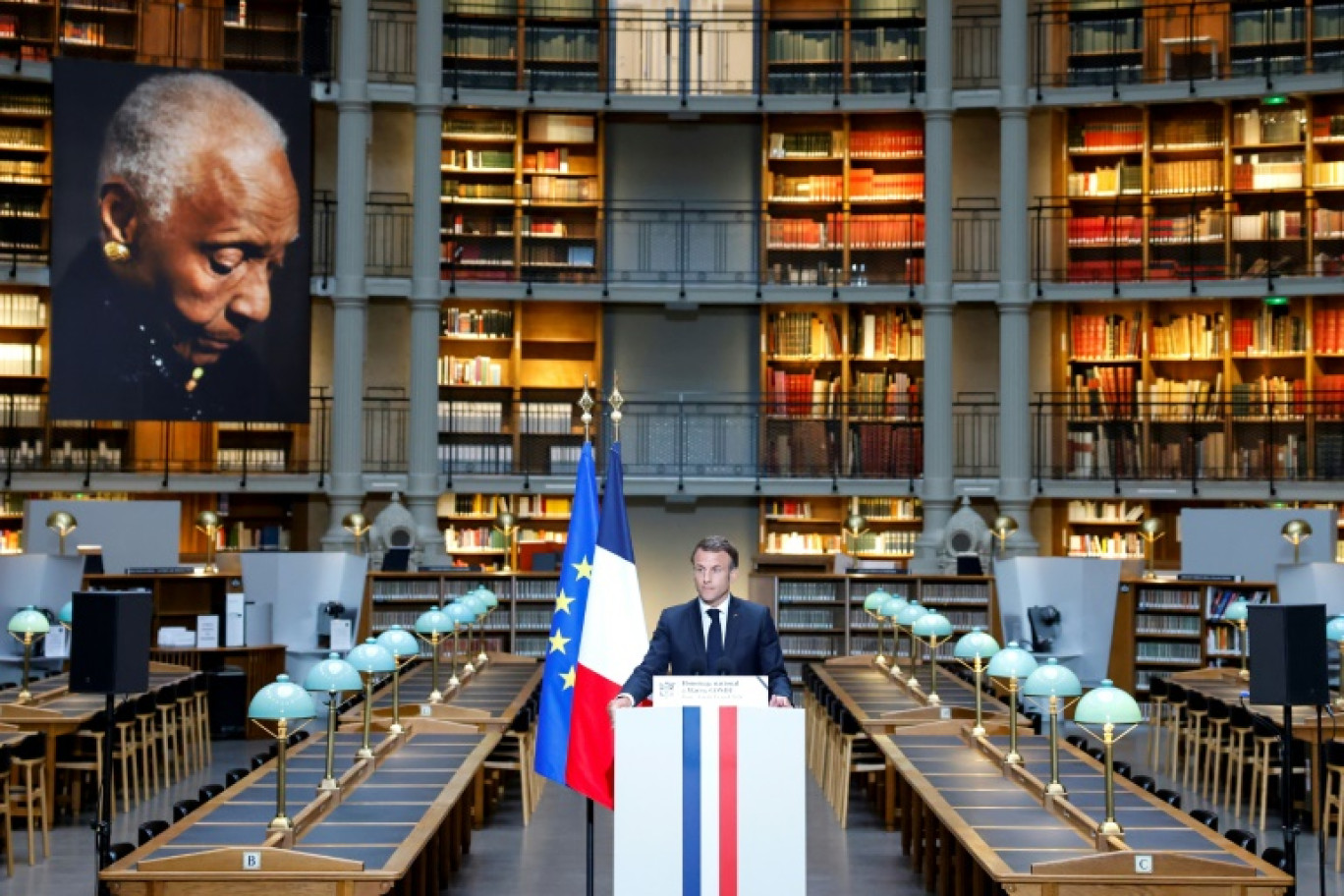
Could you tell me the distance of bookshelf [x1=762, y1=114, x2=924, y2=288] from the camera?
17422mm

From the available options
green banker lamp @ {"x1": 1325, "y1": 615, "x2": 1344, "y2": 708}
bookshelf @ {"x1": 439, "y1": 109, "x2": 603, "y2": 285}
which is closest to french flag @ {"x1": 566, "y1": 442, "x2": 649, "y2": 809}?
green banker lamp @ {"x1": 1325, "y1": 615, "x2": 1344, "y2": 708}

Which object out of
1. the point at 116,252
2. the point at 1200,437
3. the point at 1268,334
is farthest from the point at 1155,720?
the point at 116,252

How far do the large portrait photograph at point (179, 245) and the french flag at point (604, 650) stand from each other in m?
10.5

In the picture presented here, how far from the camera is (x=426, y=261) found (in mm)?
16641

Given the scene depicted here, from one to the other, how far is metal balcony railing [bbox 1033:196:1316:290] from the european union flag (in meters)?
10.3

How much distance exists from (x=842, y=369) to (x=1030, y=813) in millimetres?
11009

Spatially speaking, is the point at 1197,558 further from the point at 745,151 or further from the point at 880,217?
the point at 745,151

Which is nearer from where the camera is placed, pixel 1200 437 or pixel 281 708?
pixel 281 708

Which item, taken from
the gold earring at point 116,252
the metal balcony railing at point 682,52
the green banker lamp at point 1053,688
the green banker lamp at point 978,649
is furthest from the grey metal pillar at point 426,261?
the green banker lamp at point 1053,688

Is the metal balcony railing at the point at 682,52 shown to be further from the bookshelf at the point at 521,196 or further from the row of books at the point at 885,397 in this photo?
the row of books at the point at 885,397

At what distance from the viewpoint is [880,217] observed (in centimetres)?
1742

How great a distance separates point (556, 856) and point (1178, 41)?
34.1 ft

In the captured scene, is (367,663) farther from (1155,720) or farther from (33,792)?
(1155,720)

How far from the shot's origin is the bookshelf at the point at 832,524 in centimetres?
1722
